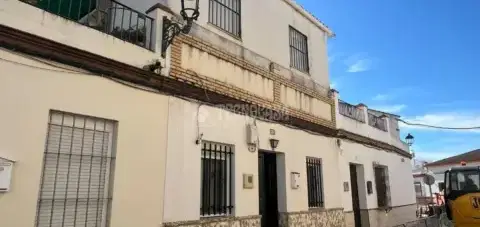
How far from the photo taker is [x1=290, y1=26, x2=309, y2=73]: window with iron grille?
10477 millimetres

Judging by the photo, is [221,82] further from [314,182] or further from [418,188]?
[418,188]

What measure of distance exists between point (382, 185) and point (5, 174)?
13234 millimetres

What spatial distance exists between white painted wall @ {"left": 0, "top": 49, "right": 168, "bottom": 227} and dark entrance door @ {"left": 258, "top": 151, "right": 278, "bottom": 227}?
10.8ft

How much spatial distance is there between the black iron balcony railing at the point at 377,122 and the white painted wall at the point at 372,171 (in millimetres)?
1097

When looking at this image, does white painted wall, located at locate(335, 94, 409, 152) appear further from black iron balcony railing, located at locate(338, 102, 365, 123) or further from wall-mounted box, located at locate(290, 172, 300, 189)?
wall-mounted box, located at locate(290, 172, 300, 189)

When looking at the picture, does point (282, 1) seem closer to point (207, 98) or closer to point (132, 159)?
point (207, 98)

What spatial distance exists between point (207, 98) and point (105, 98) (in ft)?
7.13

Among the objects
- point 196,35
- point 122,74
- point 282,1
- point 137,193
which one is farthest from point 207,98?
point 282,1

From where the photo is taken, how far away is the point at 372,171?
1324cm

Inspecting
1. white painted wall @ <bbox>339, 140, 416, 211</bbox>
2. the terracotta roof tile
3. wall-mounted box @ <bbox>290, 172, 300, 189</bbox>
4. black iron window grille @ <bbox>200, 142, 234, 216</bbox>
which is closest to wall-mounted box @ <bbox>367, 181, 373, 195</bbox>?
white painted wall @ <bbox>339, 140, 416, 211</bbox>

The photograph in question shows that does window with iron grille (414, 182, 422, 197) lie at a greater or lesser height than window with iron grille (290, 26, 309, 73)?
lesser

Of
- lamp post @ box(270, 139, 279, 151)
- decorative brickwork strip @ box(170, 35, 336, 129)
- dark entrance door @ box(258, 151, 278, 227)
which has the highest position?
decorative brickwork strip @ box(170, 35, 336, 129)

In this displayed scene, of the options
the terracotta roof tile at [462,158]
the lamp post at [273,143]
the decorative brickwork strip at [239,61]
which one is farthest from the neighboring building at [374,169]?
the terracotta roof tile at [462,158]

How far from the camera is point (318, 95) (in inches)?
428
